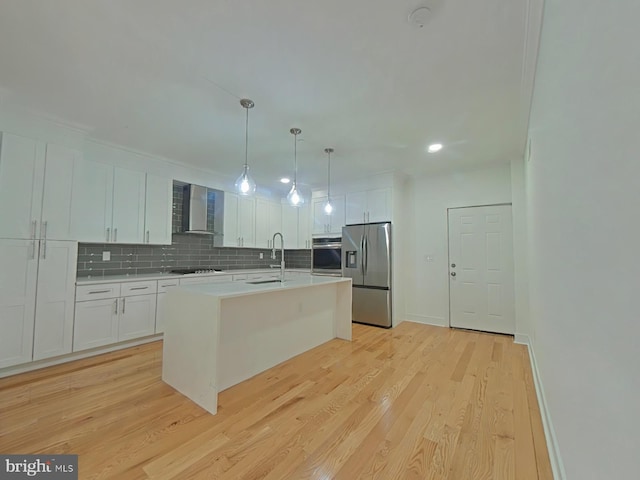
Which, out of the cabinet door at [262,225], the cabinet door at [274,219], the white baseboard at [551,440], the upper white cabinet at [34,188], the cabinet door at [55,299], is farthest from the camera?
the cabinet door at [274,219]

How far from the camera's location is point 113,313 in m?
3.29

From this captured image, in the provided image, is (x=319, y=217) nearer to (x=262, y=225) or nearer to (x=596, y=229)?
(x=262, y=225)

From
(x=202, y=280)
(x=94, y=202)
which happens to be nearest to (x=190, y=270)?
(x=202, y=280)

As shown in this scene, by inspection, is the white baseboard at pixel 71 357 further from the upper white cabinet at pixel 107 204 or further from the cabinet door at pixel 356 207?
the cabinet door at pixel 356 207

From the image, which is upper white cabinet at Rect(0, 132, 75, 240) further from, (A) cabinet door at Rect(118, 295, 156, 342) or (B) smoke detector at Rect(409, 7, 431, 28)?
(B) smoke detector at Rect(409, 7, 431, 28)

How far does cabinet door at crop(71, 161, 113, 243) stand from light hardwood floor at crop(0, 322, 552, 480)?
5.10 ft

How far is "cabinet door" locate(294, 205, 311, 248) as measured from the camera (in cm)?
589

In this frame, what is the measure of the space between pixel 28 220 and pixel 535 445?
4.80 metres

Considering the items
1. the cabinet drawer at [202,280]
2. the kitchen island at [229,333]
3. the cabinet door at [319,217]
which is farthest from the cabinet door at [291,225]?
the kitchen island at [229,333]

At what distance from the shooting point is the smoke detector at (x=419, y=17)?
1.57m

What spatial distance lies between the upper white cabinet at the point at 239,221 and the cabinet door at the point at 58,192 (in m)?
2.21

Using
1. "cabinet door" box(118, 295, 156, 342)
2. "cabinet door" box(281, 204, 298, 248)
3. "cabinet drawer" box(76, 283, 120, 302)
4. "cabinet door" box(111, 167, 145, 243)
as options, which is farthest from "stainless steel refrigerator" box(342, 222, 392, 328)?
"cabinet drawer" box(76, 283, 120, 302)

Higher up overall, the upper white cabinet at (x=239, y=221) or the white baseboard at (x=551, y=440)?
the upper white cabinet at (x=239, y=221)

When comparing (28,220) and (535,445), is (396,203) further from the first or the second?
(28,220)
